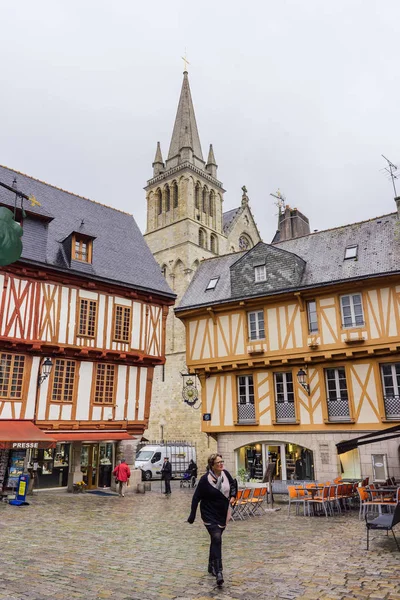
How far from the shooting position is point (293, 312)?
16328mm

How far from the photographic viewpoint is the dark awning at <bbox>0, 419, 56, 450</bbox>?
1311cm

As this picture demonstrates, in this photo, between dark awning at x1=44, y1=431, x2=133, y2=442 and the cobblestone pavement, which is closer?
the cobblestone pavement

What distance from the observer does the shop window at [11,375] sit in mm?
14305

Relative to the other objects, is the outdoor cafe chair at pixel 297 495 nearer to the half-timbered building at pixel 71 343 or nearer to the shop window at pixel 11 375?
the half-timbered building at pixel 71 343

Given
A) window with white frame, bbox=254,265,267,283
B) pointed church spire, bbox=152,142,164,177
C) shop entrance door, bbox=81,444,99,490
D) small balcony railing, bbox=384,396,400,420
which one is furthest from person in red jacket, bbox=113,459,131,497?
pointed church spire, bbox=152,142,164,177

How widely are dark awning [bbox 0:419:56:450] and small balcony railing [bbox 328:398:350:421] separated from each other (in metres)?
8.44

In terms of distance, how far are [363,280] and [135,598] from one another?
12051 millimetres

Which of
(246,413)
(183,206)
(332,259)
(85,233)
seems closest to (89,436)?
(246,413)

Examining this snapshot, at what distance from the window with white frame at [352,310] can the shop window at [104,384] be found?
26.3 ft

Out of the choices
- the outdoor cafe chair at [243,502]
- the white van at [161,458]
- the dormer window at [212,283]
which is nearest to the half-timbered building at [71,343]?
the dormer window at [212,283]

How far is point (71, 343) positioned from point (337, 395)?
868 centimetres

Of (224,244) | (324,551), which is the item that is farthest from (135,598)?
(224,244)

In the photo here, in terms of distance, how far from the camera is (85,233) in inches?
673

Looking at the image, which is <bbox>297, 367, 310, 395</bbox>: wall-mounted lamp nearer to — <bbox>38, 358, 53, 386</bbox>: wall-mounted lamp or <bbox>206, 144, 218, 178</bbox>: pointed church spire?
<bbox>38, 358, 53, 386</bbox>: wall-mounted lamp
